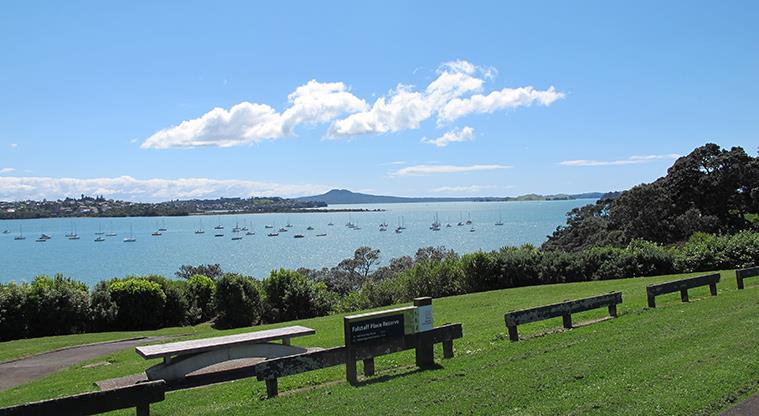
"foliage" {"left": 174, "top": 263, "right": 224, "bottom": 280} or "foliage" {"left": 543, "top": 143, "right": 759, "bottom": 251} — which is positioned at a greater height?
"foliage" {"left": 543, "top": 143, "right": 759, "bottom": 251}

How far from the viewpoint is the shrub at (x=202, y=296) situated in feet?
90.8

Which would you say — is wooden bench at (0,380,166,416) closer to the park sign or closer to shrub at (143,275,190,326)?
the park sign

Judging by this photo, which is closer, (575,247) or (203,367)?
(203,367)

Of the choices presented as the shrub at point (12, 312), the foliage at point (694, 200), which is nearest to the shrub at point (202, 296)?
the shrub at point (12, 312)

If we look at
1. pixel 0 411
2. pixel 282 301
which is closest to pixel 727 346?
pixel 0 411

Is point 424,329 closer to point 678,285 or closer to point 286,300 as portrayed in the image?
point 678,285

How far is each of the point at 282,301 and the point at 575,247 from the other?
→ 58701mm

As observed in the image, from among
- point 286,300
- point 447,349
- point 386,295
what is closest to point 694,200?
point 386,295

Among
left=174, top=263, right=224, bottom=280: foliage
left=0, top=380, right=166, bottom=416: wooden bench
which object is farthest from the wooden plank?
left=174, top=263, right=224, bottom=280: foliage

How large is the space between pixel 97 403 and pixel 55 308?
61.7ft

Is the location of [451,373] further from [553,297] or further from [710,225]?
[710,225]

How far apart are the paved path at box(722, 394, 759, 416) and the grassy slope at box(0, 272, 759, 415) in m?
0.15

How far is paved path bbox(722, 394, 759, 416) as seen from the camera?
6684mm

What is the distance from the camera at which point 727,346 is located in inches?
378
